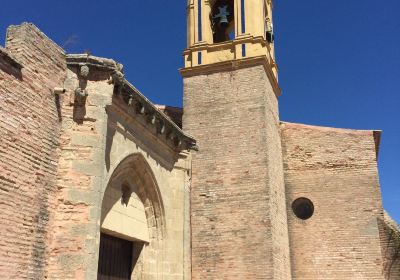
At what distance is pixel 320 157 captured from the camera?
15.4 meters

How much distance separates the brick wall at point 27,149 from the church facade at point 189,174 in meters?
0.02

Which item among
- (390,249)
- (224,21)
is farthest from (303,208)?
(224,21)

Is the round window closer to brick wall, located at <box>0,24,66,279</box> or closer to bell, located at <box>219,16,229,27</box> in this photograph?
bell, located at <box>219,16,229,27</box>

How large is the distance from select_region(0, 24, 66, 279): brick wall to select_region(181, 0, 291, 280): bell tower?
6.57 metres

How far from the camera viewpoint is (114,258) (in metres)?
9.22

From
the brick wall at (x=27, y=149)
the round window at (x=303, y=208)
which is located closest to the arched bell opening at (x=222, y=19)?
the round window at (x=303, y=208)

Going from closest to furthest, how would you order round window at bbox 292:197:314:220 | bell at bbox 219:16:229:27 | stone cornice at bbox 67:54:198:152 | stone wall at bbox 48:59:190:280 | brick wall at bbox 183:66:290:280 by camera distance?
stone wall at bbox 48:59:190:280
stone cornice at bbox 67:54:198:152
brick wall at bbox 183:66:290:280
round window at bbox 292:197:314:220
bell at bbox 219:16:229:27

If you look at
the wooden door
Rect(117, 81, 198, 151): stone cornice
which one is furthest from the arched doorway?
Rect(117, 81, 198, 151): stone cornice

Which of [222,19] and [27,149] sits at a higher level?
[222,19]

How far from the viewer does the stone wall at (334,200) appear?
46.5 ft

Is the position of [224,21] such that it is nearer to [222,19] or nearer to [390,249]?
[222,19]

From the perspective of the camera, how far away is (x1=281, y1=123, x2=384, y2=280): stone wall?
14180 millimetres

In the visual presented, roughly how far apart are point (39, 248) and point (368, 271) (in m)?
10.2

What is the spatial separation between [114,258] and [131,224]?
2.26 ft
